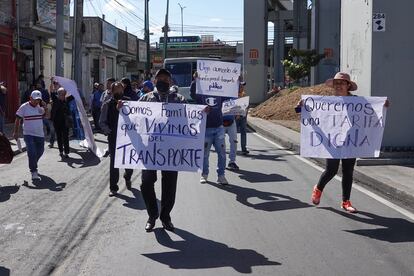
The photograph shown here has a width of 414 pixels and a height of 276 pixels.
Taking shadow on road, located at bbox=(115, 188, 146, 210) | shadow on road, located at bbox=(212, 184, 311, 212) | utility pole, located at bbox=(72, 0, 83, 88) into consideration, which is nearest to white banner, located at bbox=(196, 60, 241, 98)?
shadow on road, located at bbox=(212, 184, 311, 212)

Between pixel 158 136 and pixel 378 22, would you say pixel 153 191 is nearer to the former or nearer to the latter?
pixel 158 136

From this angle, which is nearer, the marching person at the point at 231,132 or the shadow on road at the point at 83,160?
the marching person at the point at 231,132

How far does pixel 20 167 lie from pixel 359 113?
798 centimetres

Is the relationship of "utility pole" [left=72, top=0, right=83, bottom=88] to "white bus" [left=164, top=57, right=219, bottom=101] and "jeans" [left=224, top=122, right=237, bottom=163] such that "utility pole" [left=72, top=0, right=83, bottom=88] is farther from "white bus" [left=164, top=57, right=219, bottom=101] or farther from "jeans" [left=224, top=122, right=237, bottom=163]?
"jeans" [left=224, top=122, right=237, bottom=163]

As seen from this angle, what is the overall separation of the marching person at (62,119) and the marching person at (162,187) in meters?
7.87

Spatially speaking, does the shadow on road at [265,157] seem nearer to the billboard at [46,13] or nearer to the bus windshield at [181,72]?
the bus windshield at [181,72]

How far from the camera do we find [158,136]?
23.4 feet

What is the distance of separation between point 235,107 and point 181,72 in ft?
41.8

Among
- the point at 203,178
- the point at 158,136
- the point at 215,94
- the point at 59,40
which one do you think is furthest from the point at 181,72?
the point at 158,136

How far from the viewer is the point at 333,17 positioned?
39.3 m

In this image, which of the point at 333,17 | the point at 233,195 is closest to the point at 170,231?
the point at 233,195

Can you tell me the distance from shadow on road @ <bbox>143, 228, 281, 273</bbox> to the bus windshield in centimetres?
1809

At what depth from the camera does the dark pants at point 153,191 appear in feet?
23.0

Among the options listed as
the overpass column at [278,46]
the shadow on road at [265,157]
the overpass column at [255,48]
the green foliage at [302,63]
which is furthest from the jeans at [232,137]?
the overpass column at [278,46]
